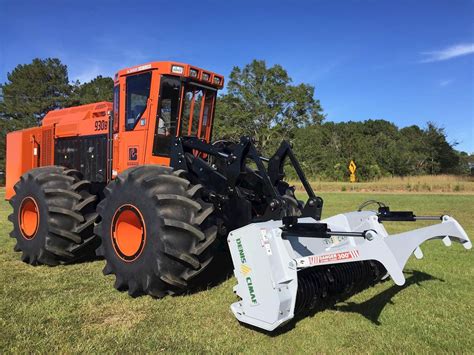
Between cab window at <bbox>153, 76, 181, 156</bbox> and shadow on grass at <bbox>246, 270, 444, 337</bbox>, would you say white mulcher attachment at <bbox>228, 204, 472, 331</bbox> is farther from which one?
cab window at <bbox>153, 76, 181, 156</bbox>

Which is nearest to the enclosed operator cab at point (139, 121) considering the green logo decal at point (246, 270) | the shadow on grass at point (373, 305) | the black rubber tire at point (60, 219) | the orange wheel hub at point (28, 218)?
the black rubber tire at point (60, 219)

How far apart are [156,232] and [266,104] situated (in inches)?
2051

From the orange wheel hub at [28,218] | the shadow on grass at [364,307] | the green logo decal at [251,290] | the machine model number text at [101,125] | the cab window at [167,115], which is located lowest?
the orange wheel hub at [28,218]

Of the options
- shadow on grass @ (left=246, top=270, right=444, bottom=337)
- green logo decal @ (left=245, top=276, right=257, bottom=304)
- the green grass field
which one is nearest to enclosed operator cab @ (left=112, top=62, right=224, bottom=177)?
the green grass field

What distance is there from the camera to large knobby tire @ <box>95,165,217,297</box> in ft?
15.3

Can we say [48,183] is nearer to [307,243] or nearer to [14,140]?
[14,140]

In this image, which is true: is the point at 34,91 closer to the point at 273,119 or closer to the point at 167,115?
the point at 273,119

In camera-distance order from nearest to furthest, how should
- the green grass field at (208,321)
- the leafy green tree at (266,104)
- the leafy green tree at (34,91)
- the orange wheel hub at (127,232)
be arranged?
the green grass field at (208,321), the orange wheel hub at (127,232), the leafy green tree at (34,91), the leafy green tree at (266,104)

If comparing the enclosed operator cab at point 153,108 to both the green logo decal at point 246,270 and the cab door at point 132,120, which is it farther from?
the green logo decal at point 246,270

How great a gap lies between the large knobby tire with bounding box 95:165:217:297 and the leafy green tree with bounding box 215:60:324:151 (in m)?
47.6

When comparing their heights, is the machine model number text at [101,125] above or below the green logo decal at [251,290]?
above

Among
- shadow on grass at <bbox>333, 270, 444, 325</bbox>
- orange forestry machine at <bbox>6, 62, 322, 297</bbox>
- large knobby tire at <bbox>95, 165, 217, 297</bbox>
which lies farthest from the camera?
orange forestry machine at <bbox>6, 62, 322, 297</bbox>

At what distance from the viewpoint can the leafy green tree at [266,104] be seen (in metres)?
53.5

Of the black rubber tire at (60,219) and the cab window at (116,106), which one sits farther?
the cab window at (116,106)
